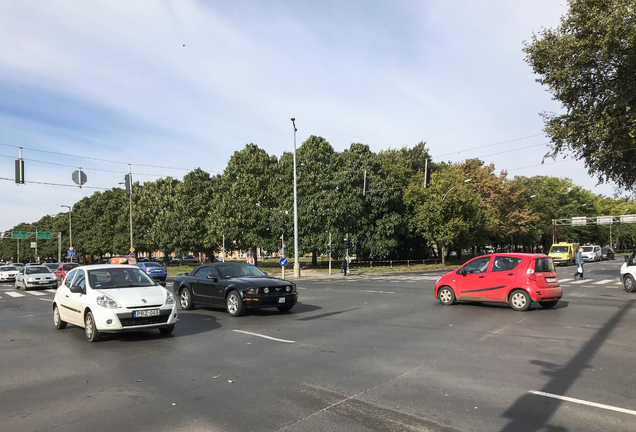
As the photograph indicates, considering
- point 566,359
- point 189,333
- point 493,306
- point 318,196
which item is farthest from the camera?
point 318,196

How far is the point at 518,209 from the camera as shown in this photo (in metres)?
62.5

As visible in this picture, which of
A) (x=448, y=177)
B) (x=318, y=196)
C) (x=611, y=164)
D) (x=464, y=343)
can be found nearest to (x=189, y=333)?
(x=464, y=343)

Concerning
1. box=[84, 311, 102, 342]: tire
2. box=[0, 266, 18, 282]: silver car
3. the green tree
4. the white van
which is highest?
the green tree

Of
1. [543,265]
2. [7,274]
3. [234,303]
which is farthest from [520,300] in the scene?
[7,274]

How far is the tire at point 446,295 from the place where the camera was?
47.1 ft

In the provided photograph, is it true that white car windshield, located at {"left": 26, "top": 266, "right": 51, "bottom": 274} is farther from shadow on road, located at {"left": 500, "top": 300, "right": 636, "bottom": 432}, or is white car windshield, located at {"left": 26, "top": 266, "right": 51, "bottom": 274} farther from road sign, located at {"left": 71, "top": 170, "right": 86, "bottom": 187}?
shadow on road, located at {"left": 500, "top": 300, "right": 636, "bottom": 432}

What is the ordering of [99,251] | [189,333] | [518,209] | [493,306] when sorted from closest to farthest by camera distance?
[189,333]
[493,306]
[518,209]
[99,251]

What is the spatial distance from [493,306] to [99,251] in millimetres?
73556

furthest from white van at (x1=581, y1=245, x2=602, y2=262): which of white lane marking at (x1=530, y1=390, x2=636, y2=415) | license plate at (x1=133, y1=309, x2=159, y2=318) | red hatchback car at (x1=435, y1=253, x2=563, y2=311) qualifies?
license plate at (x1=133, y1=309, x2=159, y2=318)

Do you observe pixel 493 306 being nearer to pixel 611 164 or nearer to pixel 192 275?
pixel 192 275

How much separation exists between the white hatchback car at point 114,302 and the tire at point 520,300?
896 centimetres

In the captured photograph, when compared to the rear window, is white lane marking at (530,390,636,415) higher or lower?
lower

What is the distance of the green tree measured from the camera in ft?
65.1

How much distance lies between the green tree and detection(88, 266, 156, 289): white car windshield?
2016 centimetres
